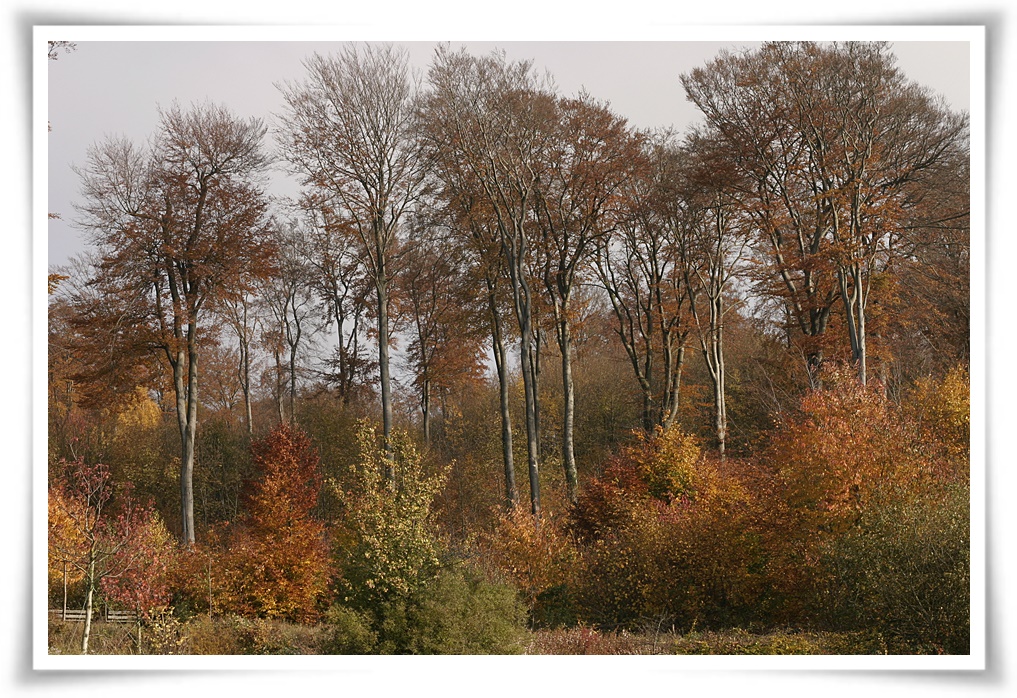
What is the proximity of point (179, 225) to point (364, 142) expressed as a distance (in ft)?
11.3

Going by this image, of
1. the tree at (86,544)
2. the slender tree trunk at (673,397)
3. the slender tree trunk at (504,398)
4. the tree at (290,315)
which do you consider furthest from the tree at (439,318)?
the tree at (86,544)

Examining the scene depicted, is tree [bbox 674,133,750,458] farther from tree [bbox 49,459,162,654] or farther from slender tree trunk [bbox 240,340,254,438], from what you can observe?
slender tree trunk [bbox 240,340,254,438]

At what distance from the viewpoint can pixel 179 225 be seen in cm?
1420

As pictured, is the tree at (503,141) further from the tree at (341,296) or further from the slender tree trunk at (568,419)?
the tree at (341,296)

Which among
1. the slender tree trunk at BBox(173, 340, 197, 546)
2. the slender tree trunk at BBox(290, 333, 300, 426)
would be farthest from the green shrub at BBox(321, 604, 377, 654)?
the slender tree trunk at BBox(290, 333, 300, 426)

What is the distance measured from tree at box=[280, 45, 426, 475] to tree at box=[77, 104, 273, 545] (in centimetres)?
95

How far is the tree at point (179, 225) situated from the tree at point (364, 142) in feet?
3.11

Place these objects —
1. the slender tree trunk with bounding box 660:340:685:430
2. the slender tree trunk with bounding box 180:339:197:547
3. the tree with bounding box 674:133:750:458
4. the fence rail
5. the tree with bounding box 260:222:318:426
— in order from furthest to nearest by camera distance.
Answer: the tree with bounding box 260:222:318:426
the slender tree trunk with bounding box 660:340:685:430
the tree with bounding box 674:133:750:458
the slender tree trunk with bounding box 180:339:197:547
the fence rail

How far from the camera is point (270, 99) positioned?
11.9 metres

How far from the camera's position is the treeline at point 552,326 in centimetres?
980

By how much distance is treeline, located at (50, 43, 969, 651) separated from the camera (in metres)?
9.80

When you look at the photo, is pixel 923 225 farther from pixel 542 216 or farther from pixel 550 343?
pixel 550 343
